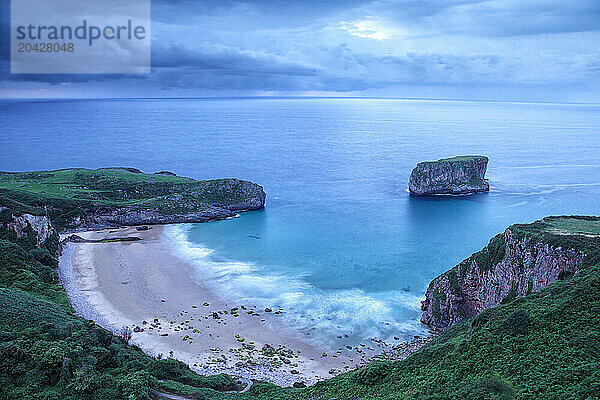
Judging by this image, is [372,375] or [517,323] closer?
[517,323]

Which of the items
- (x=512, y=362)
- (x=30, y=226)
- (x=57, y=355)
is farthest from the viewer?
(x=30, y=226)

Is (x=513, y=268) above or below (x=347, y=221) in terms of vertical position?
above

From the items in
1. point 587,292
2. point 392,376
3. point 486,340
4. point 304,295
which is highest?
point 587,292

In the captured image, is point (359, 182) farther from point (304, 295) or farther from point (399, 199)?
point (304, 295)

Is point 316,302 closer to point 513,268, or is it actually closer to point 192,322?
point 192,322

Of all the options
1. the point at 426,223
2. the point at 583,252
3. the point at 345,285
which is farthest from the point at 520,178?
the point at 583,252

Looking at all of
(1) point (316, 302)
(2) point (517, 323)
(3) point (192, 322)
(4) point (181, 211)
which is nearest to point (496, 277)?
(2) point (517, 323)

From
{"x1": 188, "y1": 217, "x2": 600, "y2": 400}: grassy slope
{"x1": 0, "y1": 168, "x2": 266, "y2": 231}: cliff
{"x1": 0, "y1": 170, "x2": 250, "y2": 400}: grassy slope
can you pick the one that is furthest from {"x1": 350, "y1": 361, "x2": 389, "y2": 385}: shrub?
{"x1": 0, "y1": 168, "x2": 266, "y2": 231}: cliff
